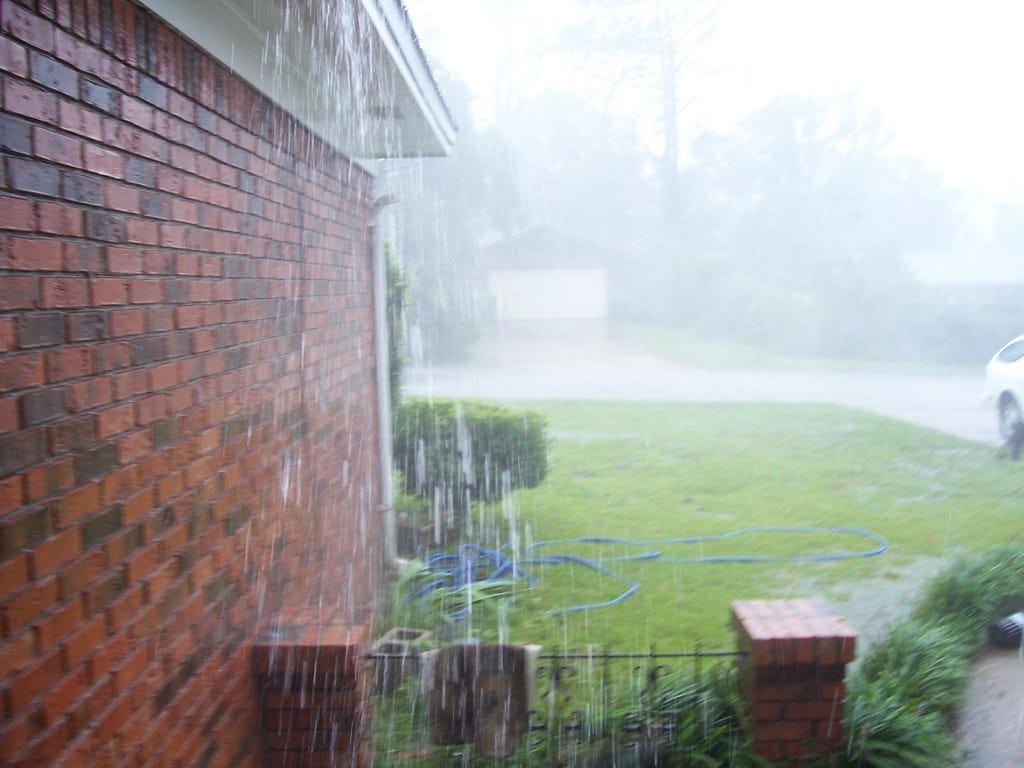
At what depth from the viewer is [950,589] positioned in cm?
460

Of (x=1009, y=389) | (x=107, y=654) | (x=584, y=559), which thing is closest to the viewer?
(x=107, y=654)

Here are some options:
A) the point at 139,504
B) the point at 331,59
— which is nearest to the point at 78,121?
the point at 139,504

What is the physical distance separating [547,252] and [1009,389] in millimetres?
14751

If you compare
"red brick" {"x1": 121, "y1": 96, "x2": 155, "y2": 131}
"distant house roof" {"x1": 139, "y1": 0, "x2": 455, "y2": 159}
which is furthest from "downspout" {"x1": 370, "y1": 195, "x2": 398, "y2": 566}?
"red brick" {"x1": 121, "y1": 96, "x2": 155, "y2": 131}

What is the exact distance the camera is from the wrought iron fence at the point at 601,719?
118 inches

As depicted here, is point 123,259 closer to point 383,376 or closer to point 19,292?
point 19,292

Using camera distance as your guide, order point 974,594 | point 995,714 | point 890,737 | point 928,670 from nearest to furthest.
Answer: point 890,737 → point 995,714 → point 928,670 → point 974,594

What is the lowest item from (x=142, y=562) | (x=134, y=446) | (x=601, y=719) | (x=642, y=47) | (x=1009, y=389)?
(x=601, y=719)

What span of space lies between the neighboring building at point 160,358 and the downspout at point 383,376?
1.56m

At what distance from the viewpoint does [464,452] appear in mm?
7133

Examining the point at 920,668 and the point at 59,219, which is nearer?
the point at 59,219

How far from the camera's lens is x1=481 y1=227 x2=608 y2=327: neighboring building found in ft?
78.8

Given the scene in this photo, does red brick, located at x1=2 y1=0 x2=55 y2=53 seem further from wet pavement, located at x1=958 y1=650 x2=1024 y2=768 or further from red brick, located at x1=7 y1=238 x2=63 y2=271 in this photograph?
wet pavement, located at x1=958 y1=650 x2=1024 y2=768

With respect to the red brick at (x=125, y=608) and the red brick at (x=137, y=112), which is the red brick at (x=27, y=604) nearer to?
the red brick at (x=125, y=608)
